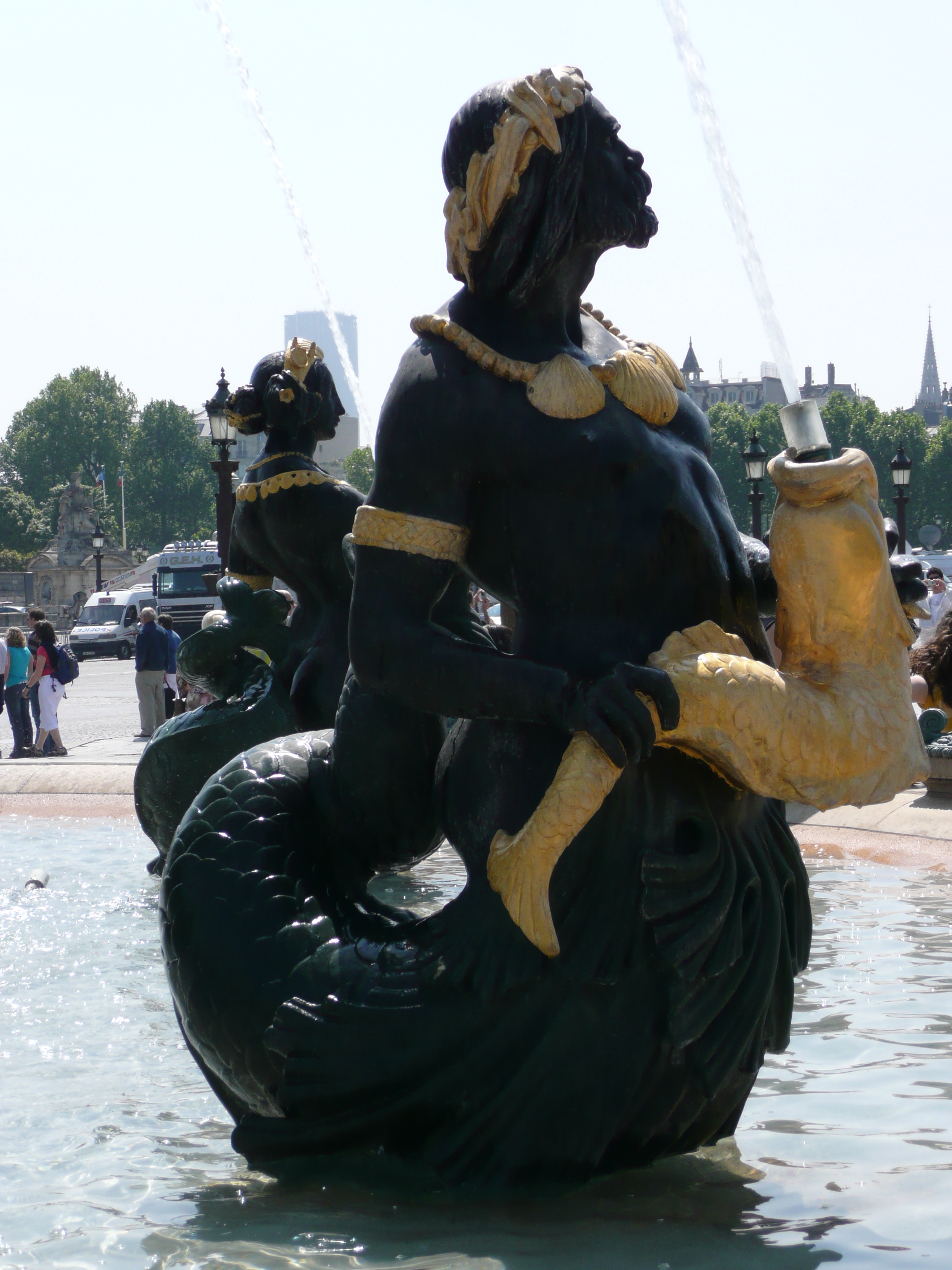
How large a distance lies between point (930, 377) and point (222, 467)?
194019 mm

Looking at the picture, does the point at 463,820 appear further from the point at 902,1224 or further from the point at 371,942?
the point at 902,1224

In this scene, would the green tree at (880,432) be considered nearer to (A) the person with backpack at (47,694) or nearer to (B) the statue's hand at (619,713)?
(A) the person with backpack at (47,694)

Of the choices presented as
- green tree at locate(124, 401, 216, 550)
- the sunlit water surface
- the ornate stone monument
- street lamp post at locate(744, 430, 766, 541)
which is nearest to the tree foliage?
the ornate stone monument

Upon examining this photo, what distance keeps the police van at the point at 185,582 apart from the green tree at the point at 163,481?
56.7 metres

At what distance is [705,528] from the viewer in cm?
231

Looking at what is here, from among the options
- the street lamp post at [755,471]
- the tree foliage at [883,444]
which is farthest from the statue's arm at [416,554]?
the tree foliage at [883,444]

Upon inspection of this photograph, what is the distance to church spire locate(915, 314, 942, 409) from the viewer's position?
19175 centimetres

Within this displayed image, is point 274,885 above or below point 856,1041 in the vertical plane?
above

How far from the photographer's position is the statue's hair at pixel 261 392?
4.82 meters

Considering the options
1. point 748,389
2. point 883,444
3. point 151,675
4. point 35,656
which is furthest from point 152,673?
point 748,389

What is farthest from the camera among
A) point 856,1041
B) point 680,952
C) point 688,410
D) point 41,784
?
point 41,784

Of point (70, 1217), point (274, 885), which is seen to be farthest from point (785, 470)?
point (70, 1217)

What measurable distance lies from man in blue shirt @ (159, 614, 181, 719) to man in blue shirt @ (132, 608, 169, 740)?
86mm

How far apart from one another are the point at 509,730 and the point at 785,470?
1.88ft
